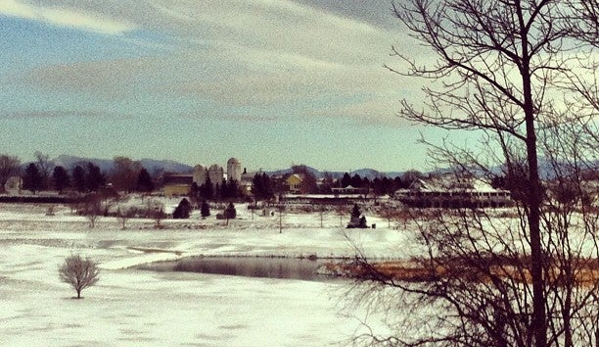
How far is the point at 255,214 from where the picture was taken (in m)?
80.9

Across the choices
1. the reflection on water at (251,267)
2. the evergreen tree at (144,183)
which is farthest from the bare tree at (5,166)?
the reflection on water at (251,267)

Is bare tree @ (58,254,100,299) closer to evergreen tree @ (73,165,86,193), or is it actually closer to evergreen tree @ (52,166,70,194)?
evergreen tree @ (73,165,86,193)

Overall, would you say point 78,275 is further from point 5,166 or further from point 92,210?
point 5,166

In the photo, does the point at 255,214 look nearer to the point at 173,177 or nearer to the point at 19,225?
the point at 19,225

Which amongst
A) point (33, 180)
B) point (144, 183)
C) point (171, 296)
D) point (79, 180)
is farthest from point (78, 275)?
point (33, 180)

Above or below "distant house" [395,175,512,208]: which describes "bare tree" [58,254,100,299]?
below

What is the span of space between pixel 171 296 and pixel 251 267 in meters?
12.3

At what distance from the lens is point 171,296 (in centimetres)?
3009

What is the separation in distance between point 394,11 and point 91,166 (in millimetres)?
123552

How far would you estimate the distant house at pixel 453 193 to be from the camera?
19.0 feet

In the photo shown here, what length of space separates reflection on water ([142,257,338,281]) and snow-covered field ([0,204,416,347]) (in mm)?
2068

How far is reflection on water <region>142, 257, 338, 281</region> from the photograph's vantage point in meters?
38.7

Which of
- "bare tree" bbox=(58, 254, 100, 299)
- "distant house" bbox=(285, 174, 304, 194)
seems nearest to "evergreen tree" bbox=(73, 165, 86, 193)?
"distant house" bbox=(285, 174, 304, 194)

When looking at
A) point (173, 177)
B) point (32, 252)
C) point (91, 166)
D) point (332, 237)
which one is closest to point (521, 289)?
point (32, 252)
